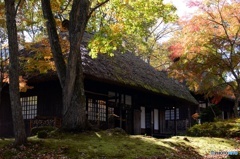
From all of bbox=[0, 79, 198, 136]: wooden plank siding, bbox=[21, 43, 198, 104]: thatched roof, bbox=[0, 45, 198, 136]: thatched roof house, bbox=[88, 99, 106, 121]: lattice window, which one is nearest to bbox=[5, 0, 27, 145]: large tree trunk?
bbox=[0, 79, 198, 136]: wooden plank siding

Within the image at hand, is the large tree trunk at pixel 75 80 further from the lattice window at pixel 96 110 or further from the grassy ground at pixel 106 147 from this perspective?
the lattice window at pixel 96 110

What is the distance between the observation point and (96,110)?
693 inches

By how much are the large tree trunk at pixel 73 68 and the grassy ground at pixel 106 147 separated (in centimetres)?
60

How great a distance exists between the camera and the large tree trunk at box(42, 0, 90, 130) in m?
11.2

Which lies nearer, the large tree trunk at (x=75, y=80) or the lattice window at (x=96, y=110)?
the large tree trunk at (x=75, y=80)

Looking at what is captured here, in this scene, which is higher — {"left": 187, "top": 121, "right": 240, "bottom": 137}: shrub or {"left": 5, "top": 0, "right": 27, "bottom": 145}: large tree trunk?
{"left": 5, "top": 0, "right": 27, "bottom": 145}: large tree trunk

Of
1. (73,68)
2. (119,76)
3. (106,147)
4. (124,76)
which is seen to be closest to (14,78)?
(73,68)

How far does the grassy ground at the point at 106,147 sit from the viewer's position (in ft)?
29.0

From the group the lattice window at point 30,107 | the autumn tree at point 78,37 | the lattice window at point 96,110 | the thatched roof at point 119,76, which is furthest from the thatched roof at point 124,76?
the lattice window at point 30,107

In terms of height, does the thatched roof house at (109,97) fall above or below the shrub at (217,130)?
above

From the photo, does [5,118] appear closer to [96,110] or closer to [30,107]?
[30,107]

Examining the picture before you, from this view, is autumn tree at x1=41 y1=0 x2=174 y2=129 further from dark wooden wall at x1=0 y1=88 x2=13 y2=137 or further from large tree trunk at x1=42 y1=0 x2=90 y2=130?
dark wooden wall at x1=0 y1=88 x2=13 y2=137

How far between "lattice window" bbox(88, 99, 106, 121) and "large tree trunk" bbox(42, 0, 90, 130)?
218 inches

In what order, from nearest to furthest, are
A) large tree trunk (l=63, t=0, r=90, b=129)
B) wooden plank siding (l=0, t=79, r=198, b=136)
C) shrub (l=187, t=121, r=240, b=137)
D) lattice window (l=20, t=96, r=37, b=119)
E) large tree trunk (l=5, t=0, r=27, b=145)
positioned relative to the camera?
1. large tree trunk (l=5, t=0, r=27, b=145)
2. large tree trunk (l=63, t=0, r=90, b=129)
3. shrub (l=187, t=121, r=240, b=137)
4. wooden plank siding (l=0, t=79, r=198, b=136)
5. lattice window (l=20, t=96, r=37, b=119)
